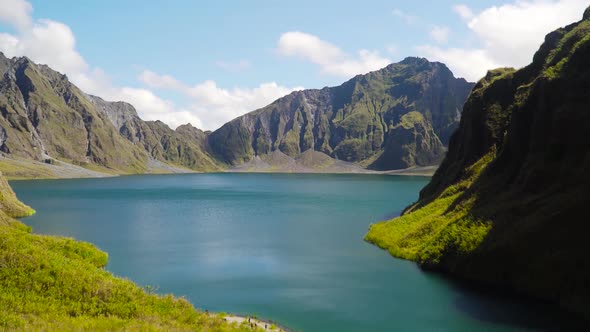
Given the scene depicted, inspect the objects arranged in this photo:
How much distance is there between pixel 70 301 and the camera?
29.0 meters

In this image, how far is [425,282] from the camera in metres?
51.1

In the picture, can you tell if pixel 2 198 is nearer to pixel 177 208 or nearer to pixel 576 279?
pixel 177 208

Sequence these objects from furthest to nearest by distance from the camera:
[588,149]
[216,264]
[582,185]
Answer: [216,264]
[588,149]
[582,185]

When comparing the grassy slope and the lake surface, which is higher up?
the grassy slope

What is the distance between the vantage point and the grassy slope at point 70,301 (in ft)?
85.4

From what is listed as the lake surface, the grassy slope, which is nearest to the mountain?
the lake surface

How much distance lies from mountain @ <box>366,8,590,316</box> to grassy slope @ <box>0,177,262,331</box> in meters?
28.5

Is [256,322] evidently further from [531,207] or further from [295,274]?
[531,207]

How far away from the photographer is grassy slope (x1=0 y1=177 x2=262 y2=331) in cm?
2603

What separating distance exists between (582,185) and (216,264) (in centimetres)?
4485

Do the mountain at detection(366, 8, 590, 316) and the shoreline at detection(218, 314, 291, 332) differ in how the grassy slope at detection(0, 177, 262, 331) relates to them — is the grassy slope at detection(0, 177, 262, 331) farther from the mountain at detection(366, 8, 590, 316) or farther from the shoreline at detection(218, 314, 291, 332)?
the mountain at detection(366, 8, 590, 316)

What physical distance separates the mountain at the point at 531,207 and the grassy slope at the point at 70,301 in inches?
1121

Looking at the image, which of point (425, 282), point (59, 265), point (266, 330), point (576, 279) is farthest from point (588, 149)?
point (59, 265)

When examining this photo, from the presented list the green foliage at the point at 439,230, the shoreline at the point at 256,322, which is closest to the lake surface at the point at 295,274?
the shoreline at the point at 256,322
